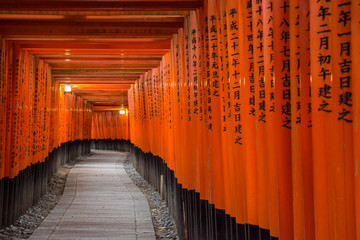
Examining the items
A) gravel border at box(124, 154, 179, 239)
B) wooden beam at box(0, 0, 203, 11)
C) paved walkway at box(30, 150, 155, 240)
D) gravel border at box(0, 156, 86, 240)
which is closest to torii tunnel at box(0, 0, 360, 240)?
wooden beam at box(0, 0, 203, 11)

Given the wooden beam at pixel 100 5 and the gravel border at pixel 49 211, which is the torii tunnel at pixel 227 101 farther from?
the gravel border at pixel 49 211

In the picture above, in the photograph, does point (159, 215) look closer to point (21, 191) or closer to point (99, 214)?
point (99, 214)

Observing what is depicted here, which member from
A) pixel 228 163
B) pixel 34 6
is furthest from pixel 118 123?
pixel 228 163

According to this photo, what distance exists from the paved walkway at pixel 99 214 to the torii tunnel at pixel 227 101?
788 mm

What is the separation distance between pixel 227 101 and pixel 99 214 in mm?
6682

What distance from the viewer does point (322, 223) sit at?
7.78 ft

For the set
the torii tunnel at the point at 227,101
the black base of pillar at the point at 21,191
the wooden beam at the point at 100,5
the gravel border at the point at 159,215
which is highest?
the wooden beam at the point at 100,5

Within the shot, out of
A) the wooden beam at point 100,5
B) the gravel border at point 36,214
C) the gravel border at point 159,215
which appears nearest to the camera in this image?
the wooden beam at point 100,5

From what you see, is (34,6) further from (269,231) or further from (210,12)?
(269,231)

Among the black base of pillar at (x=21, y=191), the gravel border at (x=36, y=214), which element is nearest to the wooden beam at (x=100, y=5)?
the black base of pillar at (x=21, y=191)

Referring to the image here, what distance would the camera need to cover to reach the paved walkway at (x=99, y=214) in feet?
27.5

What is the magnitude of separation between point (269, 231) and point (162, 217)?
294 inches

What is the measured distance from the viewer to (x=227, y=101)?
169 inches

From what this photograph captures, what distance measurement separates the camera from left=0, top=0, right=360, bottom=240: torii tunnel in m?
2.28
